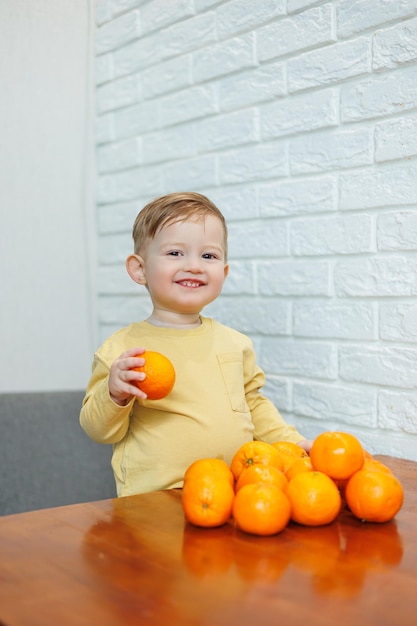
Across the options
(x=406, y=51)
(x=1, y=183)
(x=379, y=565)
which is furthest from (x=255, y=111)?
(x=379, y=565)

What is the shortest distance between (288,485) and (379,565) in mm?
198

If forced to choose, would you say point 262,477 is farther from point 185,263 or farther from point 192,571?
point 185,263

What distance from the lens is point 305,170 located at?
171 centimetres

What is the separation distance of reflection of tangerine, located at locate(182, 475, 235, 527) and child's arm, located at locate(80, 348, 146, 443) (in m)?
0.19

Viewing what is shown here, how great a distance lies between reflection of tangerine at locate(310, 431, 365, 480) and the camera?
1.07 meters

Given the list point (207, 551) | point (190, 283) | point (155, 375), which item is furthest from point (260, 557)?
point (190, 283)

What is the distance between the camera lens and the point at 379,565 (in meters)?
0.88

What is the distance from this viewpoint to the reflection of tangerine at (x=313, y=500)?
101 centimetres

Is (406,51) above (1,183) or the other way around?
above

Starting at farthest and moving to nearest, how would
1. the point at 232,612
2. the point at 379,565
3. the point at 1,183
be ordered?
the point at 1,183 < the point at 379,565 < the point at 232,612

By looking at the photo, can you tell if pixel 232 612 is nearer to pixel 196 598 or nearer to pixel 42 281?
pixel 196 598

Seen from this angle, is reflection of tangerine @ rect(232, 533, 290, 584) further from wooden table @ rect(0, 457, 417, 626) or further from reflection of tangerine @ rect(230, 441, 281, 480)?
reflection of tangerine @ rect(230, 441, 281, 480)

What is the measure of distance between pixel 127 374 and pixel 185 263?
303 millimetres

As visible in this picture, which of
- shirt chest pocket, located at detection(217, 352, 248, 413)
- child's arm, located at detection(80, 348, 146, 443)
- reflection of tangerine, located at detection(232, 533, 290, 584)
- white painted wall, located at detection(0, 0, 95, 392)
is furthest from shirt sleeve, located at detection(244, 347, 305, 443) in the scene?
white painted wall, located at detection(0, 0, 95, 392)
